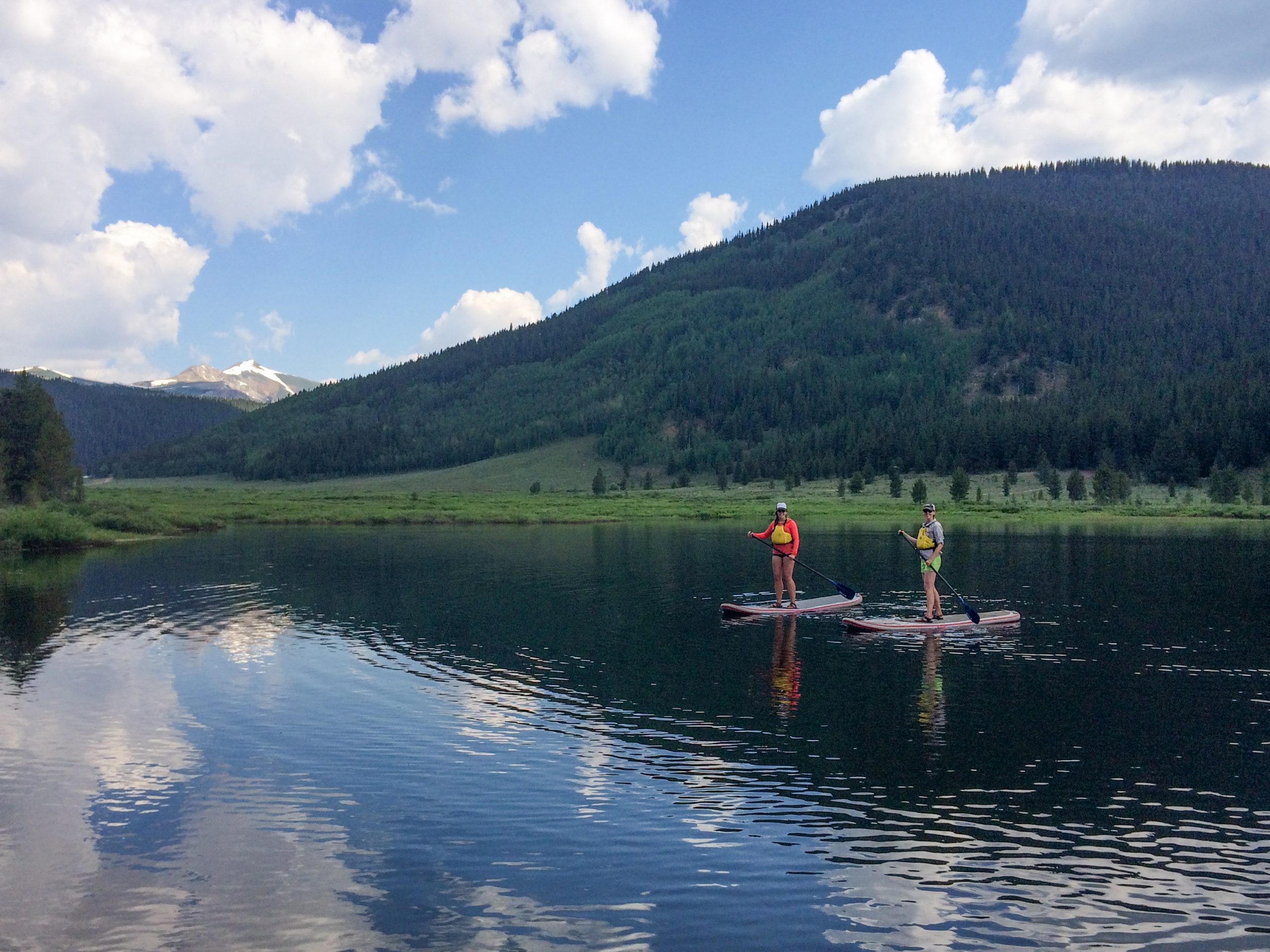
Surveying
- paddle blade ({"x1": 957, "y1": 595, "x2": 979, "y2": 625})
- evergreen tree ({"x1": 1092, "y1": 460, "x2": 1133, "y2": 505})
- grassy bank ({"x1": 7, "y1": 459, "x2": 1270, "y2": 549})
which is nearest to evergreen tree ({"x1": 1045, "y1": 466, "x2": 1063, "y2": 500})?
grassy bank ({"x1": 7, "y1": 459, "x2": 1270, "y2": 549})

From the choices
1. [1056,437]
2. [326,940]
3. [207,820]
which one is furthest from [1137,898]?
[1056,437]

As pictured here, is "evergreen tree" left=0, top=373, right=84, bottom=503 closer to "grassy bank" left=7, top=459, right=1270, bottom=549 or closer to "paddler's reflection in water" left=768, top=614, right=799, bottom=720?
"grassy bank" left=7, top=459, right=1270, bottom=549

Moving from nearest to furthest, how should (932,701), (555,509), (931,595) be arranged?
(932,701)
(931,595)
(555,509)

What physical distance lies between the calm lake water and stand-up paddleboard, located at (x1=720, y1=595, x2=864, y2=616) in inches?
37.1

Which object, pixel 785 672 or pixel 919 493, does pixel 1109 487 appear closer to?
pixel 919 493

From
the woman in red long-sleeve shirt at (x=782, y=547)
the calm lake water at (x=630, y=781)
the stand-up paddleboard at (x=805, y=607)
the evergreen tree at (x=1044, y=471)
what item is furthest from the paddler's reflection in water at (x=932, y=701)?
the evergreen tree at (x=1044, y=471)

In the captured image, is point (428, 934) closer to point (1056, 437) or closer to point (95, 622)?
point (95, 622)

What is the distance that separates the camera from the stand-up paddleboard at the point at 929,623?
2703 centimetres

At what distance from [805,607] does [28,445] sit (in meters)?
70.8

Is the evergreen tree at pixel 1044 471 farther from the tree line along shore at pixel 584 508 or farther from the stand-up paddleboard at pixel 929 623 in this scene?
the stand-up paddleboard at pixel 929 623

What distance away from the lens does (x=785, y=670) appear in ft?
71.9

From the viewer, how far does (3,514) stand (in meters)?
59.0

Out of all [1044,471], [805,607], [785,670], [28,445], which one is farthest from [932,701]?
[1044,471]

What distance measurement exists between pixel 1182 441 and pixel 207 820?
139m
